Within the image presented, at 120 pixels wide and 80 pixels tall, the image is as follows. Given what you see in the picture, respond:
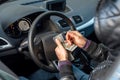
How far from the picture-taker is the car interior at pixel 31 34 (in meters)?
2.76

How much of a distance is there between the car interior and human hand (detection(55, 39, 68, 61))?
0.55 ft

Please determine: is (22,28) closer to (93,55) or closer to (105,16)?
(93,55)

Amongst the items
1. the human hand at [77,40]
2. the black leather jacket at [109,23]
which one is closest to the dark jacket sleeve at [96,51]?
the human hand at [77,40]

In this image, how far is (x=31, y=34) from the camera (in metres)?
2.73

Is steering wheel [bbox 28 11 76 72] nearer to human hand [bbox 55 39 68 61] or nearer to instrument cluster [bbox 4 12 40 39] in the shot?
human hand [bbox 55 39 68 61]

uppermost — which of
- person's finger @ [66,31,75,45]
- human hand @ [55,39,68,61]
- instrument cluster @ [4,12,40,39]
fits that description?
person's finger @ [66,31,75,45]

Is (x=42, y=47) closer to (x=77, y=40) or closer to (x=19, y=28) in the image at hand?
(x=77, y=40)

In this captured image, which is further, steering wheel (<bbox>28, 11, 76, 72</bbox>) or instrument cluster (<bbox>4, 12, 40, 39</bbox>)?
instrument cluster (<bbox>4, 12, 40, 39</bbox>)

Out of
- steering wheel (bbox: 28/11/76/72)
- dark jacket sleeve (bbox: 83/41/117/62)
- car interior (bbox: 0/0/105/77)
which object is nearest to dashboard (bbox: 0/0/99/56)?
car interior (bbox: 0/0/105/77)

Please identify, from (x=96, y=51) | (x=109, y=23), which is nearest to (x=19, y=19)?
(x=96, y=51)

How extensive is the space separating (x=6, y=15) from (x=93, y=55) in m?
0.88

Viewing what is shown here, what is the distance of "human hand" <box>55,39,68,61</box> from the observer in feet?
8.18

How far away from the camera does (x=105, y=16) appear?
1628 millimetres

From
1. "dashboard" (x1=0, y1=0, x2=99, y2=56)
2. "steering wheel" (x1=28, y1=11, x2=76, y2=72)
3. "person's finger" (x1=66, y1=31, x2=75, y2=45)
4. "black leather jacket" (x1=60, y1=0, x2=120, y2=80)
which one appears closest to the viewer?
"black leather jacket" (x1=60, y1=0, x2=120, y2=80)
